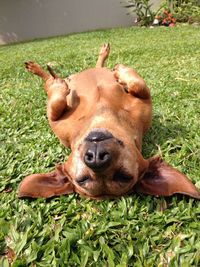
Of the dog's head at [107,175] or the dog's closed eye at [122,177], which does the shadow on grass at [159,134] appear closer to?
the dog's head at [107,175]

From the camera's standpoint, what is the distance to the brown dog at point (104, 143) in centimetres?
232

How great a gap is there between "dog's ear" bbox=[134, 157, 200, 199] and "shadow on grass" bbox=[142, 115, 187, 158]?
0.53m

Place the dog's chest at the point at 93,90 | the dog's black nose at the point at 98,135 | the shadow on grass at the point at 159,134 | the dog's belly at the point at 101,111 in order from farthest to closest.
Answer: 1. the shadow on grass at the point at 159,134
2. the dog's chest at the point at 93,90
3. the dog's belly at the point at 101,111
4. the dog's black nose at the point at 98,135

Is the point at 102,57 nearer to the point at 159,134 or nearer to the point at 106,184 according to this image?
the point at 159,134

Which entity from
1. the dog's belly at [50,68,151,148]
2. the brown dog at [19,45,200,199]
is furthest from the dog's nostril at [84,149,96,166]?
the dog's belly at [50,68,151,148]

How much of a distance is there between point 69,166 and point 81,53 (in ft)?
18.9

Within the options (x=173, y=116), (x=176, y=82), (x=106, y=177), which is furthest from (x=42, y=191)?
(x=176, y=82)

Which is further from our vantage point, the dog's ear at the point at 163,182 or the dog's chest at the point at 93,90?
the dog's chest at the point at 93,90

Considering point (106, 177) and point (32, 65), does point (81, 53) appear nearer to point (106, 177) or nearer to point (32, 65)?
point (32, 65)

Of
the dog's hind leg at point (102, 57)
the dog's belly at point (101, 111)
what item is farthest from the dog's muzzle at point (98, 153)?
the dog's hind leg at point (102, 57)

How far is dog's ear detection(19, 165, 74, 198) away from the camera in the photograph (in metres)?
2.56

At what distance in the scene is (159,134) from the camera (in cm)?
347

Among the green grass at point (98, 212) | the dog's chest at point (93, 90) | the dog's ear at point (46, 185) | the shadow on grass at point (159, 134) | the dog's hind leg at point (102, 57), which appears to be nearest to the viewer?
the green grass at point (98, 212)

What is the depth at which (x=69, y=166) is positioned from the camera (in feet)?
8.22
